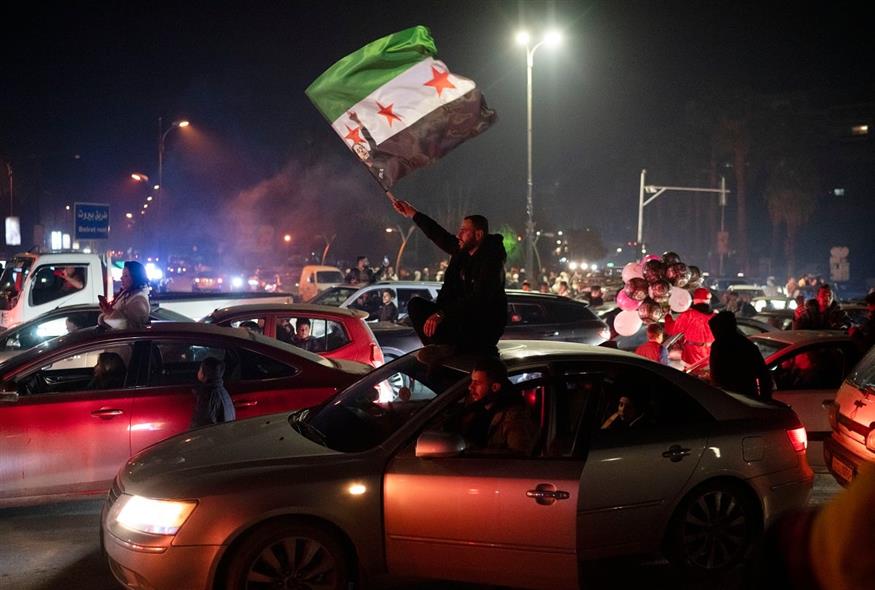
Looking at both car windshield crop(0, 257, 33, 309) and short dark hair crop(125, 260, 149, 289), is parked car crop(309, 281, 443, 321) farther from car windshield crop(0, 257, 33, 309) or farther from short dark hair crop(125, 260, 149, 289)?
short dark hair crop(125, 260, 149, 289)

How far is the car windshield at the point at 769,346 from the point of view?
8.96 m

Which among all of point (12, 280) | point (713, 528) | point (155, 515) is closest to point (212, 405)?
point (155, 515)

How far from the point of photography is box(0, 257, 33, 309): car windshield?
1493 cm

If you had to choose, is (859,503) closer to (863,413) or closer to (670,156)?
(863,413)

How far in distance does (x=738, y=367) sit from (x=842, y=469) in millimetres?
1205

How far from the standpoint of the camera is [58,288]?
15.2 m

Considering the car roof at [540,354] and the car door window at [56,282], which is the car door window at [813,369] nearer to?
the car roof at [540,354]

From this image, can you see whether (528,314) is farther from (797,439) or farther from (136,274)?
(797,439)

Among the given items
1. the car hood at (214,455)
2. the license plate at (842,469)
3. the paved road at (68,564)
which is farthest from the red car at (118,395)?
the license plate at (842,469)

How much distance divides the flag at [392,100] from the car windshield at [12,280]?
995 cm

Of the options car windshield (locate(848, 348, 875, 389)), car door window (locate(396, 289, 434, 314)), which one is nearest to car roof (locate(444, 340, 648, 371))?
car windshield (locate(848, 348, 875, 389))

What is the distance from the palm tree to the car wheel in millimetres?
49976

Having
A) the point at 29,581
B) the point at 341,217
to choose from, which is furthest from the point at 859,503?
the point at 341,217

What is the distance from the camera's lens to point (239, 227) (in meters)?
54.7
